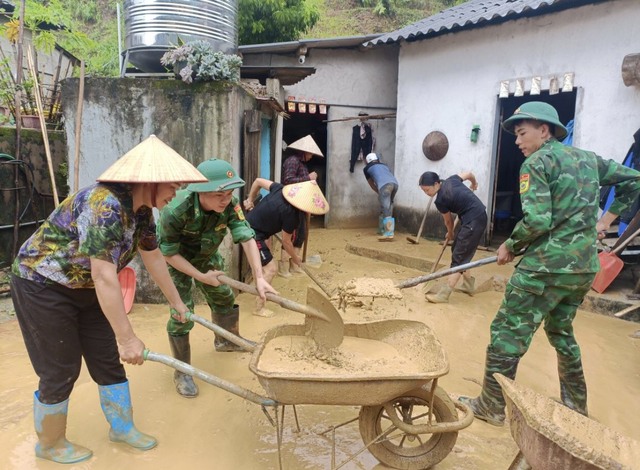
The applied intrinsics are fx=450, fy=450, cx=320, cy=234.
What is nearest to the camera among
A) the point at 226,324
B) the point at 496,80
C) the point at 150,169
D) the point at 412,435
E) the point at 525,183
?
the point at 150,169

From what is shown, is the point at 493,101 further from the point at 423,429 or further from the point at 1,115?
the point at 1,115

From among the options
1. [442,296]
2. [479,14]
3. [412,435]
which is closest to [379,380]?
[412,435]

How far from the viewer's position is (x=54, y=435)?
2533 millimetres

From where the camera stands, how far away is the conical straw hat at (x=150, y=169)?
2.18 m

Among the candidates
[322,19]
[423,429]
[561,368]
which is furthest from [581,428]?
[322,19]

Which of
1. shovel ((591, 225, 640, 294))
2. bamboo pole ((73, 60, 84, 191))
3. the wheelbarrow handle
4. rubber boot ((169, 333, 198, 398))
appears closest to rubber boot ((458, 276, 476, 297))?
shovel ((591, 225, 640, 294))

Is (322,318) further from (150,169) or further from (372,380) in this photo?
(150,169)

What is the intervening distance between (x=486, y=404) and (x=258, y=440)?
1.52 m

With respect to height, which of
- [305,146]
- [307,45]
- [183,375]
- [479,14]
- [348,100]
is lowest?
[183,375]

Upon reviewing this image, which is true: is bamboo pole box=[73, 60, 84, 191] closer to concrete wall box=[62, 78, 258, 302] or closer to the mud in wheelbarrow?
concrete wall box=[62, 78, 258, 302]

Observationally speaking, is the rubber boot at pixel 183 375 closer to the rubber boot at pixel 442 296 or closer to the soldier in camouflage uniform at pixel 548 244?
the soldier in camouflage uniform at pixel 548 244

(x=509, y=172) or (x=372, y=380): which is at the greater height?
(x=509, y=172)

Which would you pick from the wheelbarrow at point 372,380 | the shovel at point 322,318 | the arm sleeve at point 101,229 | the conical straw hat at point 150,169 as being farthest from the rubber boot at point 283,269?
the arm sleeve at point 101,229

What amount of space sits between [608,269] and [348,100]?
6.20 meters
